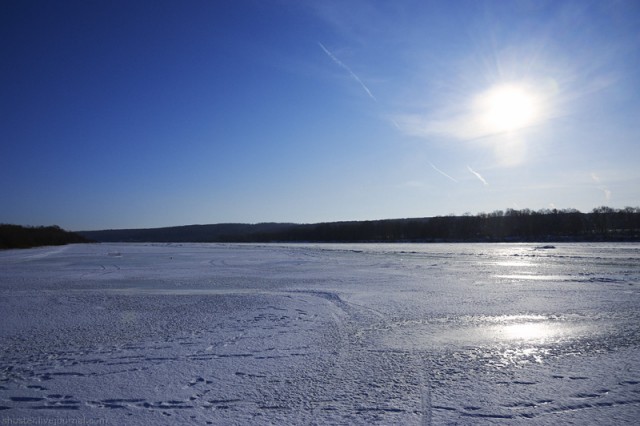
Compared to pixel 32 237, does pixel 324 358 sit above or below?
below

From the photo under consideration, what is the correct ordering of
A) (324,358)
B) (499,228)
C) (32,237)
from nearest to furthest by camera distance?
1. (324,358)
2. (32,237)
3. (499,228)

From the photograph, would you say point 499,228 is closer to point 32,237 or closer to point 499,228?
point 499,228

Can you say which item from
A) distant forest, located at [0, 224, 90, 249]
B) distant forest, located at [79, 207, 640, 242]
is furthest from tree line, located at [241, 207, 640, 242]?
distant forest, located at [0, 224, 90, 249]

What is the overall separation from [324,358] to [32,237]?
69.3 m

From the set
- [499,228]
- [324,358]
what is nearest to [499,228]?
[499,228]

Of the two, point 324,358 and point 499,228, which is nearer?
point 324,358

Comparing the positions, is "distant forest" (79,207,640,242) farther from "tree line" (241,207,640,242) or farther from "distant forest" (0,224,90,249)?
"distant forest" (0,224,90,249)

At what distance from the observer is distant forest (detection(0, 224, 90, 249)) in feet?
170

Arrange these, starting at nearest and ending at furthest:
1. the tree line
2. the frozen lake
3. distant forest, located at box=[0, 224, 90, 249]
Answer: the frozen lake → distant forest, located at box=[0, 224, 90, 249] → the tree line

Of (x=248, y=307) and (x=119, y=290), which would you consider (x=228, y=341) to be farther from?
(x=119, y=290)

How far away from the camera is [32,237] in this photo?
6016 cm

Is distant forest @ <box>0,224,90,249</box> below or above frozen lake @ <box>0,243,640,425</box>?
above

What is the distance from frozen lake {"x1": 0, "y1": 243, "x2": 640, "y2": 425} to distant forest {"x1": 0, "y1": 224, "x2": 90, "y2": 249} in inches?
2068

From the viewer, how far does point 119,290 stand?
34.5 ft
